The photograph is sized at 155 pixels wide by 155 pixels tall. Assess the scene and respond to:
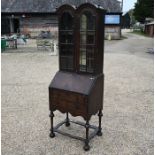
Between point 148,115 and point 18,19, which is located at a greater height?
point 18,19

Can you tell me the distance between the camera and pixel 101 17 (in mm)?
3002

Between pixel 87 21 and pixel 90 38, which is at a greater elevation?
pixel 87 21

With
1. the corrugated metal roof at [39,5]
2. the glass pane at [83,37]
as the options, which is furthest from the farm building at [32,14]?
the glass pane at [83,37]

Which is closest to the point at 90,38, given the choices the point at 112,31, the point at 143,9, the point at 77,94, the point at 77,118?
the point at 77,94

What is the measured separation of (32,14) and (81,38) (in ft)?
72.5

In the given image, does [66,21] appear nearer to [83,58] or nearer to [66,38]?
[66,38]

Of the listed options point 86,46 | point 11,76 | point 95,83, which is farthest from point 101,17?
point 11,76

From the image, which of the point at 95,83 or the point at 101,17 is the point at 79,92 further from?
the point at 101,17

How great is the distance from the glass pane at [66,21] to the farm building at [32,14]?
20.6 m

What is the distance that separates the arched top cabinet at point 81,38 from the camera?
2994 mm

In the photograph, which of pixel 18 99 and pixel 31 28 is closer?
pixel 18 99

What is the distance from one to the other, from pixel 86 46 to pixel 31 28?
22.3 m

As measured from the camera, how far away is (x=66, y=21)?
317 centimetres

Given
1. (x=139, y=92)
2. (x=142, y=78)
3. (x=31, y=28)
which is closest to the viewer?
(x=139, y=92)
